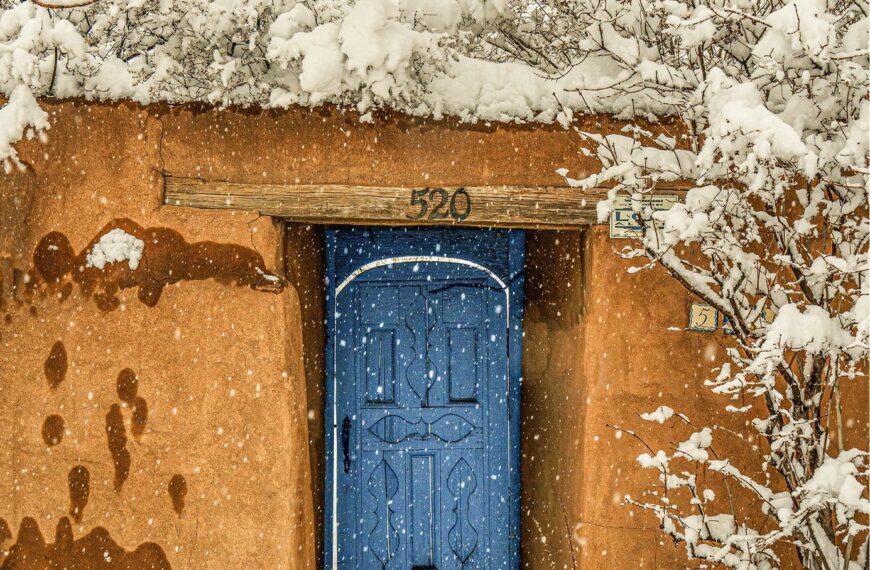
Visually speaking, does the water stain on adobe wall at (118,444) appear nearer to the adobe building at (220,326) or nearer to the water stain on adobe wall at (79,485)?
the adobe building at (220,326)

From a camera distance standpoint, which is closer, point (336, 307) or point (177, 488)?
point (177, 488)

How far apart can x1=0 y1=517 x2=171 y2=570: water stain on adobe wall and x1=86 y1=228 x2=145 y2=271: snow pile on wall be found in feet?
4.10

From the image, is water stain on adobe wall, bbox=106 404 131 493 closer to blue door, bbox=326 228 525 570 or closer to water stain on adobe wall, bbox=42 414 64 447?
water stain on adobe wall, bbox=42 414 64 447

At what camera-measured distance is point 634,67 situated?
251cm

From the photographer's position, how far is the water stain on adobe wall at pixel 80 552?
2.96m

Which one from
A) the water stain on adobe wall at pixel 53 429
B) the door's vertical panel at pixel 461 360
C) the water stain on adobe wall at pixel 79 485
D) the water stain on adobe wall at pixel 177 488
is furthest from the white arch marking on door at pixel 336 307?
the water stain on adobe wall at pixel 53 429

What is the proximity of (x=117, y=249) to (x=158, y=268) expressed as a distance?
201 millimetres

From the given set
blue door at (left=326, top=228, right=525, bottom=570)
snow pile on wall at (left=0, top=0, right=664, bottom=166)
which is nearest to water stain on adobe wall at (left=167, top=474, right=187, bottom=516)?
blue door at (left=326, top=228, right=525, bottom=570)

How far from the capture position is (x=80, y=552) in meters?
2.97

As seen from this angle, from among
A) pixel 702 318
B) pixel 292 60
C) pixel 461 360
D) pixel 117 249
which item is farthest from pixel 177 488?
pixel 702 318

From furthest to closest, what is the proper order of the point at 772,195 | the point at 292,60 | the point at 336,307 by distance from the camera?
1. the point at 336,307
2. the point at 292,60
3. the point at 772,195

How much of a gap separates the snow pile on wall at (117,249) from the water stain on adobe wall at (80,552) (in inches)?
49.2

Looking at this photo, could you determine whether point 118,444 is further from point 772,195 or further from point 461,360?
point 772,195

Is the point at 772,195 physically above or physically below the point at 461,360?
above
